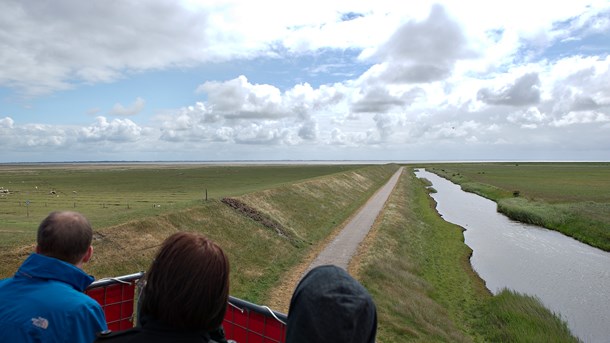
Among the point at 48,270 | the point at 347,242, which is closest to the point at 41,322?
the point at 48,270

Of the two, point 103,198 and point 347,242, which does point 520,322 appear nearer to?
point 347,242

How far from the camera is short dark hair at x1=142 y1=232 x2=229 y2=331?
2.28 meters

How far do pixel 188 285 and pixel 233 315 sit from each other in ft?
11.5

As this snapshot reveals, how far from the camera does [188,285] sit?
7.54 feet

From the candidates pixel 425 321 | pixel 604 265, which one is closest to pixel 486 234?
pixel 604 265

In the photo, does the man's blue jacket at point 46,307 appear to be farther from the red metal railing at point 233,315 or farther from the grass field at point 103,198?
the grass field at point 103,198

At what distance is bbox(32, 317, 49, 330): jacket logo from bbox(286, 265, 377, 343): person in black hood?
5.32 feet

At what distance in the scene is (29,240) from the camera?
1322cm

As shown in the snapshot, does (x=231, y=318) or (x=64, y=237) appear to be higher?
(x=64, y=237)

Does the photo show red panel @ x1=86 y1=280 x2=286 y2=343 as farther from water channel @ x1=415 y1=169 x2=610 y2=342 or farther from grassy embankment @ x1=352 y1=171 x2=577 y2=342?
water channel @ x1=415 y1=169 x2=610 y2=342

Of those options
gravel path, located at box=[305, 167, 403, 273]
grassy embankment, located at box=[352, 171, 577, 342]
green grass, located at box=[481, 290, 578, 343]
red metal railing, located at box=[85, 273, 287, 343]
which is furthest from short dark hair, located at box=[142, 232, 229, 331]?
gravel path, located at box=[305, 167, 403, 273]

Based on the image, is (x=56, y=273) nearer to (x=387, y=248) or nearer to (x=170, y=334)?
(x=170, y=334)

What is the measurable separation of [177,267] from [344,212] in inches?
1279

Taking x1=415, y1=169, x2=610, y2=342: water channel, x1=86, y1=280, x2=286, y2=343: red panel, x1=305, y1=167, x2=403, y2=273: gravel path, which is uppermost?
x1=86, y1=280, x2=286, y2=343: red panel
